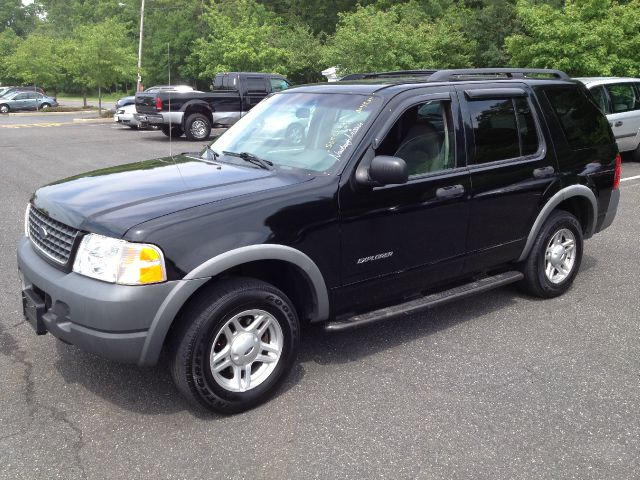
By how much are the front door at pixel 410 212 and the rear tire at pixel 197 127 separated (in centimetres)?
1497

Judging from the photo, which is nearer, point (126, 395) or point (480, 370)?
point (126, 395)

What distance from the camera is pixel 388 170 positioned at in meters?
3.60

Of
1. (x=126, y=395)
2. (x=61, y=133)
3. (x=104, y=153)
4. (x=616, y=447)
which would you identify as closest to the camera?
(x=616, y=447)

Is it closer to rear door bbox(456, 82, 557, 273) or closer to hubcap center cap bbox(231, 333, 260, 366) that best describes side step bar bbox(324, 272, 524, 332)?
rear door bbox(456, 82, 557, 273)

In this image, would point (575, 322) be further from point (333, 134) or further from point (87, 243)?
point (87, 243)

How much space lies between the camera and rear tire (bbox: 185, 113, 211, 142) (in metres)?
18.3

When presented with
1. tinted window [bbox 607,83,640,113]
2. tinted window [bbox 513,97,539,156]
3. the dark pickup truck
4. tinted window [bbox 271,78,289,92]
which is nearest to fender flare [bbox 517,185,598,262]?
tinted window [bbox 513,97,539,156]

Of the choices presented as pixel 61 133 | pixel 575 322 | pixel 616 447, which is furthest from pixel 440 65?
pixel 616 447

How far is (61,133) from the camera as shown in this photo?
22.8 metres

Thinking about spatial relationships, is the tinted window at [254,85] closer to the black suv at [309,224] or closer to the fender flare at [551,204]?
the black suv at [309,224]

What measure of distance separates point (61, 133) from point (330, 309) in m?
21.7

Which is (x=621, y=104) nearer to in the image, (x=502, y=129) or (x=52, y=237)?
(x=502, y=129)

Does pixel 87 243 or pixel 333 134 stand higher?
pixel 333 134

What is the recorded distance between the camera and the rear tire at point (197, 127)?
18.3 m
